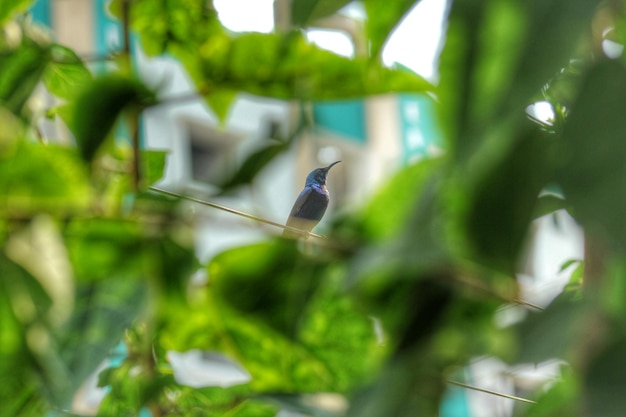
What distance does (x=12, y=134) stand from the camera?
0.27 meters

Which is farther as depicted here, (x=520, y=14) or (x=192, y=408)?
(x=192, y=408)

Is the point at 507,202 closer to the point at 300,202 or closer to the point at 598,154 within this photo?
the point at 598,154

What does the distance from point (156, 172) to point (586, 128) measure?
32 cm

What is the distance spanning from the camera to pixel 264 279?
30 centimetres

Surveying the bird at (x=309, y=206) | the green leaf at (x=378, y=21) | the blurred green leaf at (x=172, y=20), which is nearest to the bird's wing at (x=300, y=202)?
the bird at (x=309, y=206)

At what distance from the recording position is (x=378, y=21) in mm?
242

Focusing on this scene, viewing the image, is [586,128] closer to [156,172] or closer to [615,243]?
[615,243]

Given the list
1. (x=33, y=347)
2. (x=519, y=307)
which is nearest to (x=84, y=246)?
(x=33, y=347)

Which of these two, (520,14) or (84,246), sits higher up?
(520,14)

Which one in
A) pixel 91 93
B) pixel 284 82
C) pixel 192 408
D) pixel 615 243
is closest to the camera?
pixel 615 243

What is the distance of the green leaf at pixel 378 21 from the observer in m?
0.24

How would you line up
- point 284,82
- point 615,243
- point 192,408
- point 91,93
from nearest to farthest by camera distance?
point 615,243 → point 91,93 → point 284,82 → point 192,408

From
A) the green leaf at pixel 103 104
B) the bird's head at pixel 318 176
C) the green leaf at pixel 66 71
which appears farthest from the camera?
the bird's head at pixel 318 176

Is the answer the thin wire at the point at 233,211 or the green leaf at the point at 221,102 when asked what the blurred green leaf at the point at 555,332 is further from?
the green leaf at the point at 221,102
